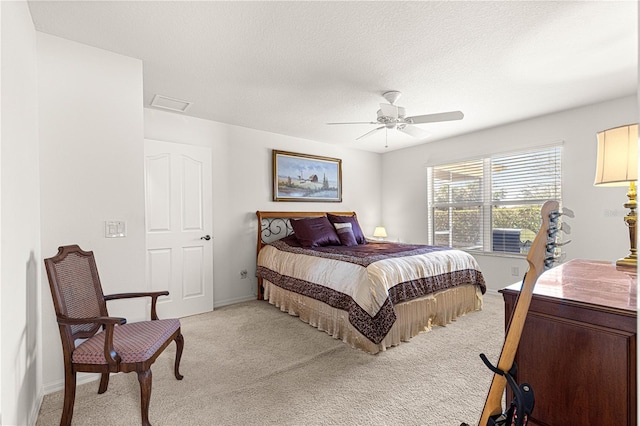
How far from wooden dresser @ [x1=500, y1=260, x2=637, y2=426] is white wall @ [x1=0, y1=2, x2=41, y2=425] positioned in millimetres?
2167

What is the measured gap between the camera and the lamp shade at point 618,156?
1.51 metres

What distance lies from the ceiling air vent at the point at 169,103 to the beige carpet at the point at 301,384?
8.16 feet

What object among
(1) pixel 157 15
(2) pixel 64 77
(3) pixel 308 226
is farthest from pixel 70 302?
(3) pixel 308 226

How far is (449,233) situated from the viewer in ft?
16.9

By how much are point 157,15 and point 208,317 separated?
299cm

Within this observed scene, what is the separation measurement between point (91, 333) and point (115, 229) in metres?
0.78

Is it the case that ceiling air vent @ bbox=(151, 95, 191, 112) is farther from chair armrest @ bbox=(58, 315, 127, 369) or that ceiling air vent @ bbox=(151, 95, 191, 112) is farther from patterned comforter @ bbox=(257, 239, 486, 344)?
chair armrest @ bbox=(58, 315, 127, 369)

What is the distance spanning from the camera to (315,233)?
13.7ft

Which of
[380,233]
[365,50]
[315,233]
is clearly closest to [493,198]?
[380,233]

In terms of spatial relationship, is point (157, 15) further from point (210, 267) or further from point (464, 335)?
point (464, 335)

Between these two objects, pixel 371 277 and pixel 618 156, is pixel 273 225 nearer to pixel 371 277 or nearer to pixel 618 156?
pixel 371 277

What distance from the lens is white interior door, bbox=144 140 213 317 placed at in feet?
11.3

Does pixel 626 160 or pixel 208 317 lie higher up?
pixel 626 160

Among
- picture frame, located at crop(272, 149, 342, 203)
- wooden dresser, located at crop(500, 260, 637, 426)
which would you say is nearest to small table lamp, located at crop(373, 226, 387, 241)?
picture frame, located at crop(272, 149, 342, 203)
